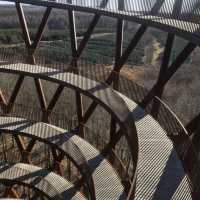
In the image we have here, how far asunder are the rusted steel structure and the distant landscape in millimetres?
17968

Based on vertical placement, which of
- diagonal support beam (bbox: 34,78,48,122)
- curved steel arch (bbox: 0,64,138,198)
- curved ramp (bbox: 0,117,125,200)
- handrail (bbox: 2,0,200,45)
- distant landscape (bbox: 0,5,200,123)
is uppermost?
handrail (bbox: 2,0,200,45)

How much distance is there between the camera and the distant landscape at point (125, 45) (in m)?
46.9

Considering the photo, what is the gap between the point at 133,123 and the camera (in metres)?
16.2

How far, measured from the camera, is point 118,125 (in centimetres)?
1923

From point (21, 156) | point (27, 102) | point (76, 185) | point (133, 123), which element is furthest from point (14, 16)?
point (133, 123)

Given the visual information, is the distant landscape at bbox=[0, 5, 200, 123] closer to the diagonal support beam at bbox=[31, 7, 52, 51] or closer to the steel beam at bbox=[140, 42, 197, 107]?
the diagonal support beam at bbox=[31, 7, 52, 51]

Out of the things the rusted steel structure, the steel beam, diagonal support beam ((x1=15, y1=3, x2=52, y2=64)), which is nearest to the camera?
the rusted steel structure

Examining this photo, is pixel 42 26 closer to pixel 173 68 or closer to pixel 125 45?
pixel 173 68

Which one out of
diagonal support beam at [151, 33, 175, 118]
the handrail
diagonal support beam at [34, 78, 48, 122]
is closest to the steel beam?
diagonal support beam at [151, 33, 175, 118]

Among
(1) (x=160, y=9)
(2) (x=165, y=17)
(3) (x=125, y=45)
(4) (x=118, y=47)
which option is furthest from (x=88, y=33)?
(3) (x=125, y=45)

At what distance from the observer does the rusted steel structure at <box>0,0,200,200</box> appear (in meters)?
12.9

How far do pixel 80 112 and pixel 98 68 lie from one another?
2558mm

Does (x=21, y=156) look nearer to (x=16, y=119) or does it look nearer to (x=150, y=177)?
(x=16, y=119)

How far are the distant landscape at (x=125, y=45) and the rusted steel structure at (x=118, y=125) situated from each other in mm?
17968
